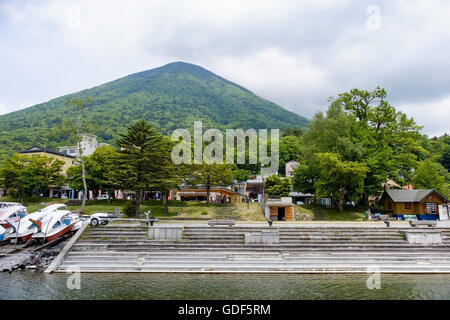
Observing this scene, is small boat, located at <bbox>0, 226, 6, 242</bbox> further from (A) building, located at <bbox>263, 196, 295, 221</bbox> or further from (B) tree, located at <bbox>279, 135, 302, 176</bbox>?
(B) tree, located at <bbox>279, 135, 302, 176</bbox>

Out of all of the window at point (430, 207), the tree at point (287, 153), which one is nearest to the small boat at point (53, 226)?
the window at point (430, 207)

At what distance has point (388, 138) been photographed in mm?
42469

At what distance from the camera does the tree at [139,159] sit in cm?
3130

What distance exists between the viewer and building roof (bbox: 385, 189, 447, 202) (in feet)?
118

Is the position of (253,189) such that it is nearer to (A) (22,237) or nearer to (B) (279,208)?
(B) (279,208)

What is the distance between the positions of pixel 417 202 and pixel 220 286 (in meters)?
31.8

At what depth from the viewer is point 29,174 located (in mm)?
45094

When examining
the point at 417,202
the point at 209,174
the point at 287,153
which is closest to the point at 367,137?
the point at 417,202

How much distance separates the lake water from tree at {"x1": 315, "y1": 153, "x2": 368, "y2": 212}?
20.0 m

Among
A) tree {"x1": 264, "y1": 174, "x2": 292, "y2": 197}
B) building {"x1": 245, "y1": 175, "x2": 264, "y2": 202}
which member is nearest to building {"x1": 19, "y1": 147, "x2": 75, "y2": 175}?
building {"x1": 245, "y1": 175, "x2": 264, "y2": 202}

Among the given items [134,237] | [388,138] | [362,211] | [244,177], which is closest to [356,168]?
[362,211]

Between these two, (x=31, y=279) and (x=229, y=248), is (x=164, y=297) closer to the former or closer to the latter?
(x=229, y=248)

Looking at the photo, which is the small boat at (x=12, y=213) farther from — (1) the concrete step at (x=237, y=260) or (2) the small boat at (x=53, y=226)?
(1) the concrete step at (x=237, y=260)
